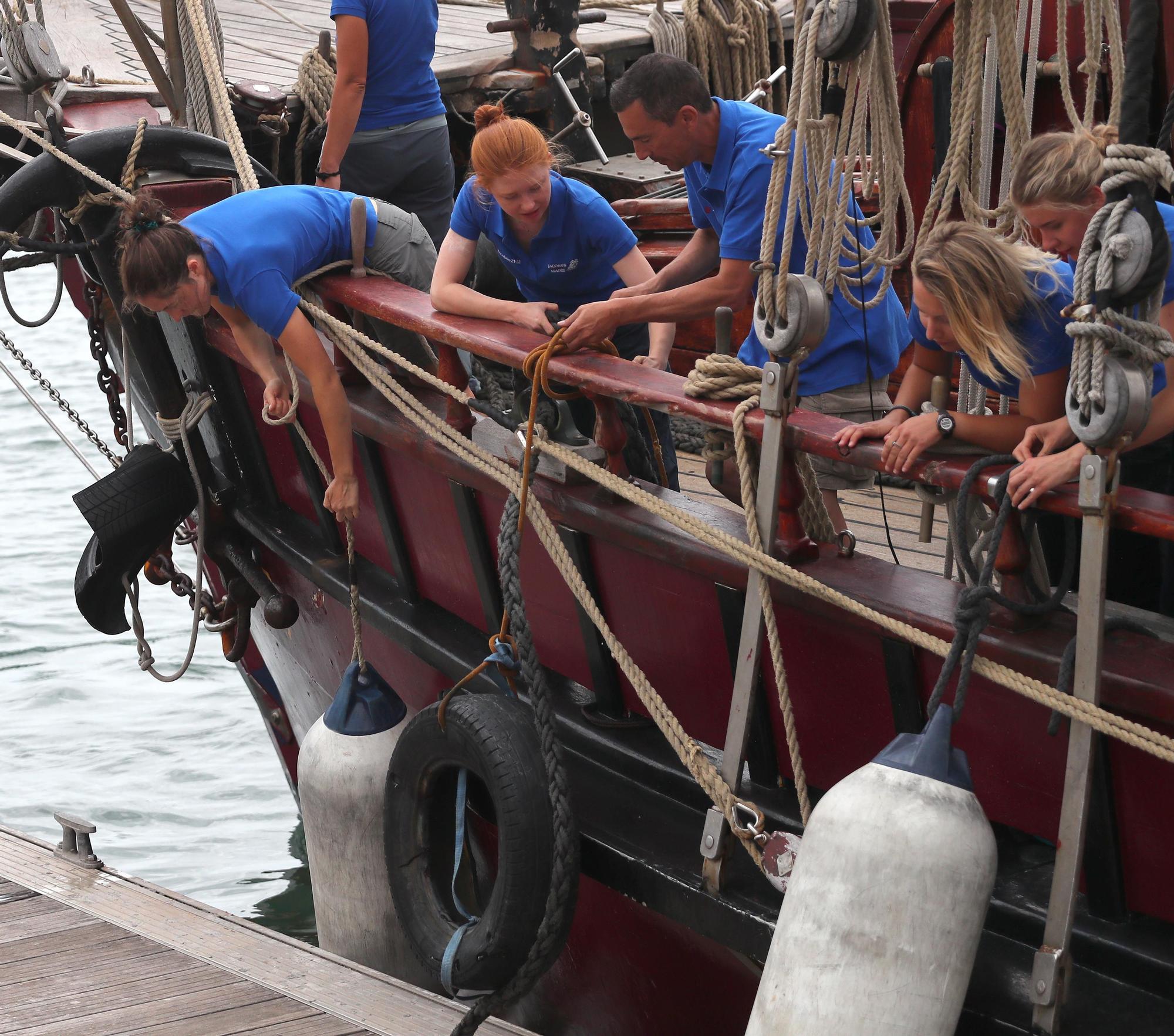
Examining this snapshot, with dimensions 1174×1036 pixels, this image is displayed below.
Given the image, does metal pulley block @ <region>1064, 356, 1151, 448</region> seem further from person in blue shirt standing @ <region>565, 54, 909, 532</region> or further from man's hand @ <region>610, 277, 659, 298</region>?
man's hand @ <region>610, 277, 659, 298</region>

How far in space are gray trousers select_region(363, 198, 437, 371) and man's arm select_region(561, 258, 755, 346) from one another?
906mm

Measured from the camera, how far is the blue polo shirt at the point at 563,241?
10.6 ft

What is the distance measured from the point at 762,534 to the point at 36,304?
16.8 metres

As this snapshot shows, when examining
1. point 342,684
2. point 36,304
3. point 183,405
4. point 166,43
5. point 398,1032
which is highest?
point 166,43

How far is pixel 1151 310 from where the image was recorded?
197 centimetres

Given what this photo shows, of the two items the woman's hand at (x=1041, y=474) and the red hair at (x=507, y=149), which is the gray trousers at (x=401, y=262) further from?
the woman's hand at (x=1041, y=474)

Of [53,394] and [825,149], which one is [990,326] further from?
[53,394]

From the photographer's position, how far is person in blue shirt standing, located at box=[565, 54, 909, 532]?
2.79 metres

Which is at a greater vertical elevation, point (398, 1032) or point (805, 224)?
point (805, 224)

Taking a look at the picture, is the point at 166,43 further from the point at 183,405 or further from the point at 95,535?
the point at 95,535

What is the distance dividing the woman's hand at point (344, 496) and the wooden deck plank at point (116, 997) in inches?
43.0

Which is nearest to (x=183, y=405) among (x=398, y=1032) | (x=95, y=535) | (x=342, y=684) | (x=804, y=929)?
(x=95, y=535)

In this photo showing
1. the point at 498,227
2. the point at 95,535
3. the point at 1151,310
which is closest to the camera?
the point at 1151,310

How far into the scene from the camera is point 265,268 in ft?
10.5
